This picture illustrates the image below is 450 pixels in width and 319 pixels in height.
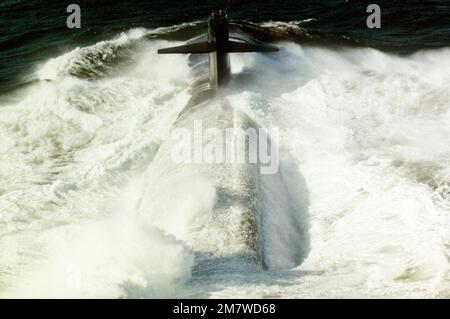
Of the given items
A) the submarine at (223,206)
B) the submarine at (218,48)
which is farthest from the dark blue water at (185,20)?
the submarine at (223,206)

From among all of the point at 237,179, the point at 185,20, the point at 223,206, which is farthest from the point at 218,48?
the point at 185,20

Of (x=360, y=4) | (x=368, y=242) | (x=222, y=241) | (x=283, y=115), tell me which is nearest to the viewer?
(x=222, y=241)

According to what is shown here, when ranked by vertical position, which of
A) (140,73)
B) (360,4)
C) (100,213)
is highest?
(360,4)

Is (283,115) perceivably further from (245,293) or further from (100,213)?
(245,293)

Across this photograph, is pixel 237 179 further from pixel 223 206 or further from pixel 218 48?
pixel 218 48

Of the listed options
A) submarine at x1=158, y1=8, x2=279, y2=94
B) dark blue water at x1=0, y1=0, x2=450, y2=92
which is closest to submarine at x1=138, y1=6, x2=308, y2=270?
submarine at x1=158, y1=8, x2=279, y2=94

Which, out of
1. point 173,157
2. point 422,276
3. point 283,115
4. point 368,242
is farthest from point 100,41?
point 422,276
